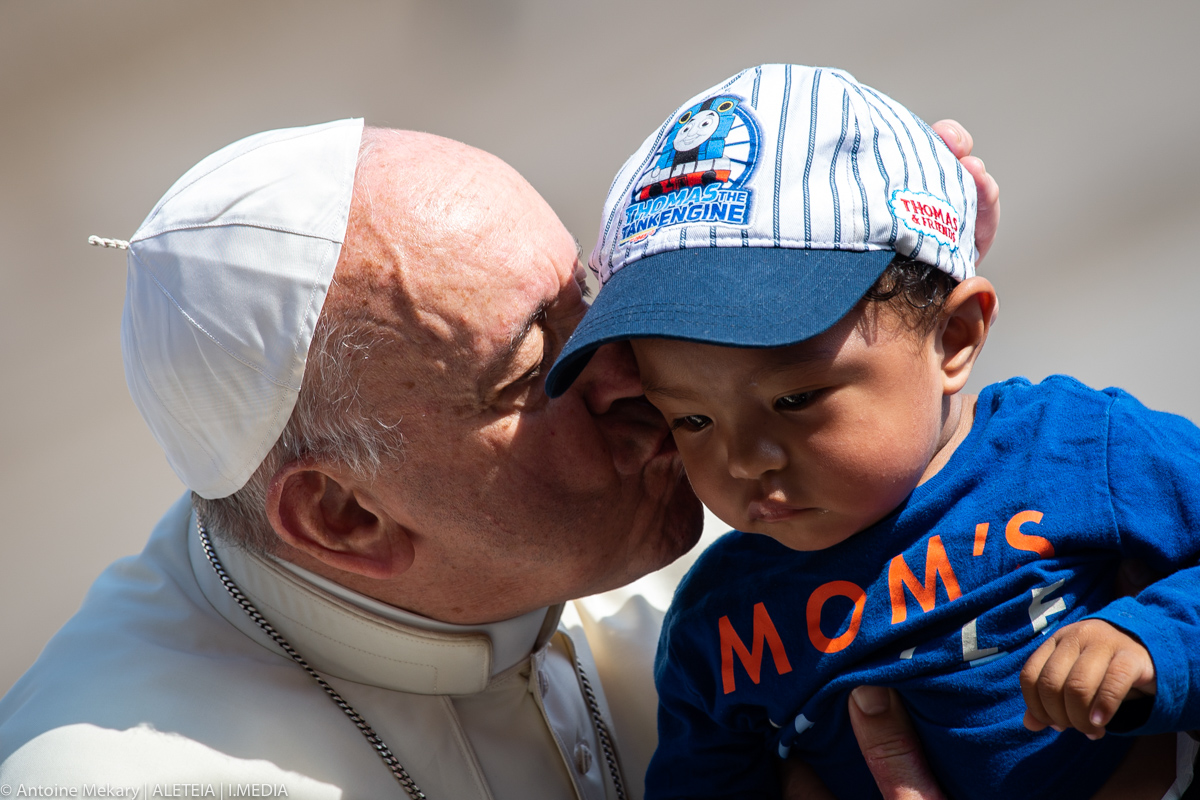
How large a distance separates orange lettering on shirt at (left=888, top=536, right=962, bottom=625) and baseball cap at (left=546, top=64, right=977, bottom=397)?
0.93 ft

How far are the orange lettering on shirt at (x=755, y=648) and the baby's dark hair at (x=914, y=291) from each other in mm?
367

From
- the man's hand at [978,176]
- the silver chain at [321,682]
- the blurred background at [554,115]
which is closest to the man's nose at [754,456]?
the man's hand at [978,176]

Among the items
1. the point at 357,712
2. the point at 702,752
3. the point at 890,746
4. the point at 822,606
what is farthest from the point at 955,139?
the point at 357,712

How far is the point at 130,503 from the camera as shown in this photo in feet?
8.73

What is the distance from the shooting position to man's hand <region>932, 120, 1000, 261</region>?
1137mm

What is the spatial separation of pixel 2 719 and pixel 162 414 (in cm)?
44

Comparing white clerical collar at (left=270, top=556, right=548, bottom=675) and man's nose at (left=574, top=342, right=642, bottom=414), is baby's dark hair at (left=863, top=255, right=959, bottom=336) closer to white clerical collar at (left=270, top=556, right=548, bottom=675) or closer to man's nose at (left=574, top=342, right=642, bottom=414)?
man's nose at (left=574, top=342, right=642, bottom=414)

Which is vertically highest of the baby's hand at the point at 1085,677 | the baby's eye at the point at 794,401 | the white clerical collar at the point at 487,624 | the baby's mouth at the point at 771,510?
the baby's eye at the point at 794,401

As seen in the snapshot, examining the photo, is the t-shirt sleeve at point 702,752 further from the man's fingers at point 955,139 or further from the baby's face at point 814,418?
the man's fingers at point 955,139

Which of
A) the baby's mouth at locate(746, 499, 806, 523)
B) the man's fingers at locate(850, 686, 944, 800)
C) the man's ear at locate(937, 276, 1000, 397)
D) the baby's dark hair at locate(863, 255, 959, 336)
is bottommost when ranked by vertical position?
the man's fingers at locate(850, 686, 944, 800)

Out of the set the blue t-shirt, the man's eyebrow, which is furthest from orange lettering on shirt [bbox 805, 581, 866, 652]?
the man's eyebrow

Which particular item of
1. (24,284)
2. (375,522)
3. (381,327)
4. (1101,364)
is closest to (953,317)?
(381,327)

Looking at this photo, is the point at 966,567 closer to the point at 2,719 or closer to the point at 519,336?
the point at 519,336

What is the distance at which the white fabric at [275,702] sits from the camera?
113 centimetres
